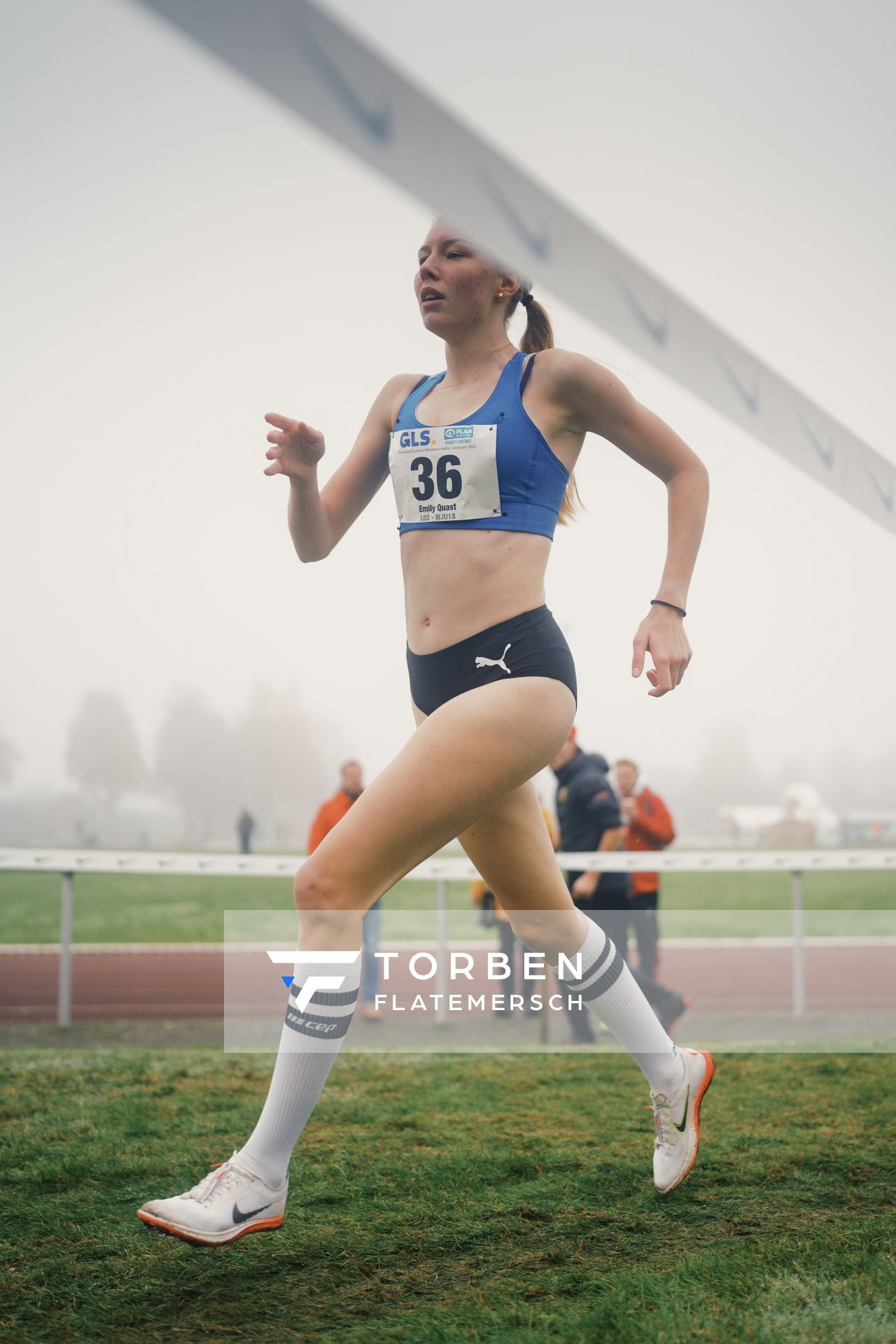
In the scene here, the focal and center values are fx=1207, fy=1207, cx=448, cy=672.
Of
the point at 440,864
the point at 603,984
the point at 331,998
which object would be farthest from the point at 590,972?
the point at 440,864

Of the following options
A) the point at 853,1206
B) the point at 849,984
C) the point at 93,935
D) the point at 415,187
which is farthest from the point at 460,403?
the point at 93,935

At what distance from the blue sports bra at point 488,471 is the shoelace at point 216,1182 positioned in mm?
1436

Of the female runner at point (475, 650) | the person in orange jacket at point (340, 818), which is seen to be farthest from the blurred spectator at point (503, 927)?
the female runner at point (475, 650)

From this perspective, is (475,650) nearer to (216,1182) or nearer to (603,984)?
(603,984)

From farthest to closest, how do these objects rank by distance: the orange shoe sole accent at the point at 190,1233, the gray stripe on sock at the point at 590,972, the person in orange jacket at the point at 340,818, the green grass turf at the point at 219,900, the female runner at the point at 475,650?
1. the green grass turf at the point at 219,900
2. the person in orange jacket at the point at 340,818
3. the gray stripe on sock at the point at 590,972
4. the female runner at the point at 475,650
5. the orange shoe sole accent at the point at 190,1233

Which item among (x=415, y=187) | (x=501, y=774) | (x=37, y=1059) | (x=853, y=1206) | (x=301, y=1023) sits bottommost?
(x=37, y=1059)

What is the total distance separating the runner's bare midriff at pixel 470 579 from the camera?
8.73 ft

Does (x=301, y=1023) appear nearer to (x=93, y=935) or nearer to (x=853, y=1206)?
(x=853, y=1206)

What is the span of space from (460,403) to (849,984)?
472 inches

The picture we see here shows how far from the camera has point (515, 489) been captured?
2682mm

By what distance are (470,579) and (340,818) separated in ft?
21.8

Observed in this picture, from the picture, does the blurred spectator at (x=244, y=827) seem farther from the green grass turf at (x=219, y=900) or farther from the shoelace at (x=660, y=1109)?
the shoelace at (x=660, y=1109)

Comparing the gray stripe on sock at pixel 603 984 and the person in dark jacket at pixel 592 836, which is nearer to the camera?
the gray stripe on sock at pixel 603 984

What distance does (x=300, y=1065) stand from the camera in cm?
254
